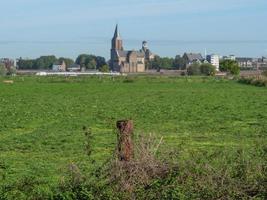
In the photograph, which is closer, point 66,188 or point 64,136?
point 66,188

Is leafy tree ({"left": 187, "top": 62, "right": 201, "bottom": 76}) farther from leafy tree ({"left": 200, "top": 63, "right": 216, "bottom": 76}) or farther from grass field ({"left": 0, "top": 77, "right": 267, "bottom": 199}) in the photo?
grass field ({"left": 0, "top": 77, "right": 267, "bottom": 199})

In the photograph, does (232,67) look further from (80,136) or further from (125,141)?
(125,141)

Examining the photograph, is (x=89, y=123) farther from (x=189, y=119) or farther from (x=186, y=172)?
(x=186, y=172)

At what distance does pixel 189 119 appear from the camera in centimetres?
2792

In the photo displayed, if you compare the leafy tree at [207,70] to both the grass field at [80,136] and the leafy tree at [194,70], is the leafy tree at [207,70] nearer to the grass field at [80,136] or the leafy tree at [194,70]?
the leafy tree at [194,70]


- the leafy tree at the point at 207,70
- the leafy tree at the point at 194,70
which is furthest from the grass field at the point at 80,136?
the leafy tree at the point at 194,70

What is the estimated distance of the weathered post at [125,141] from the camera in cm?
877

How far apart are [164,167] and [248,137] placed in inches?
465

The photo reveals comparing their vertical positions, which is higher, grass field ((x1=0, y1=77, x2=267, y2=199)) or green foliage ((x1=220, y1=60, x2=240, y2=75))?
grass field ((x1=0, y1=77, x2=267, y2=199))

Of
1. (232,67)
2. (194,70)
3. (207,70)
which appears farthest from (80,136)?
(232,67)

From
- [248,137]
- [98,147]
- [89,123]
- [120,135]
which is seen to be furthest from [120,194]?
[89,123]

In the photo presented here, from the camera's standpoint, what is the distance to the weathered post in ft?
28.8

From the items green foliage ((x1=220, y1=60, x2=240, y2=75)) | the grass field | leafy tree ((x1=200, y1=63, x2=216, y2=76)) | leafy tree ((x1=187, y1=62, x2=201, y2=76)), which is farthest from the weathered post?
green foliage ((x1=220, y1=60, x2=240, y2=75))

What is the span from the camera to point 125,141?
885 centimetres
